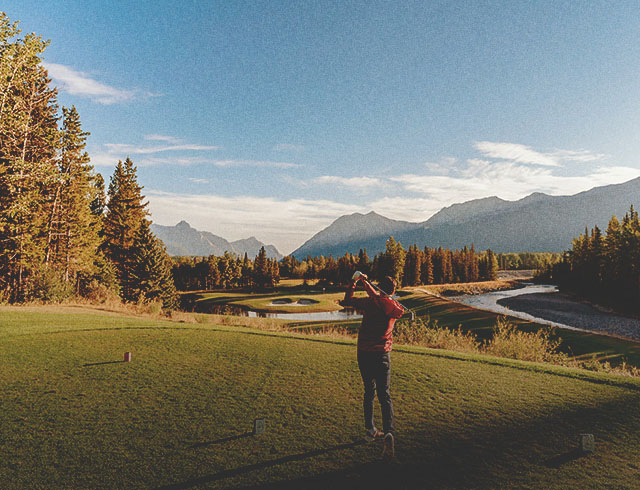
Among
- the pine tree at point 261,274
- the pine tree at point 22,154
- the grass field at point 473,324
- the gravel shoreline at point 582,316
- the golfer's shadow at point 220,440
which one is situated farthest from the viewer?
the pine tree at point 261,274

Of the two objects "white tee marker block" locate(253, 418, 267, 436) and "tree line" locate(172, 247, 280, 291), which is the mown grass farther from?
"white tee marker block" locate(253, 418, 267, 436)

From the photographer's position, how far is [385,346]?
6.09 metres

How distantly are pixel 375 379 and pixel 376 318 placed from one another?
106 cm

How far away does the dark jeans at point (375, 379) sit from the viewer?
233 inches

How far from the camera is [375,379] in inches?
242

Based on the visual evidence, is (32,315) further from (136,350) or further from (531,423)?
(531,423)

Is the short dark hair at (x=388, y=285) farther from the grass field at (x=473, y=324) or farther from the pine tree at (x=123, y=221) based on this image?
the pine tree at (x=123, y=221)

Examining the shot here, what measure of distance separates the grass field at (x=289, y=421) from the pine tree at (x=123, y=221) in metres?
40.7

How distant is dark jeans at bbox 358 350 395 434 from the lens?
19.4 feet

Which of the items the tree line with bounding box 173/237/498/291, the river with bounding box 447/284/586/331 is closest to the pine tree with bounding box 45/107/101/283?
the river with bounding box 447/284/586/331

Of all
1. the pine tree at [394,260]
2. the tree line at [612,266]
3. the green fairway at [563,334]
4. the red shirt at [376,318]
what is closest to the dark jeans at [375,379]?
the red shirt at [376,318]

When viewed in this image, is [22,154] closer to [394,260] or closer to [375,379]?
[375,379]

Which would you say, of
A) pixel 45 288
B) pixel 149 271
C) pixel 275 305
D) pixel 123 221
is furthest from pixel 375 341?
pixel 275 305

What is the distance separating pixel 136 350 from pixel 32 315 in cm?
900
